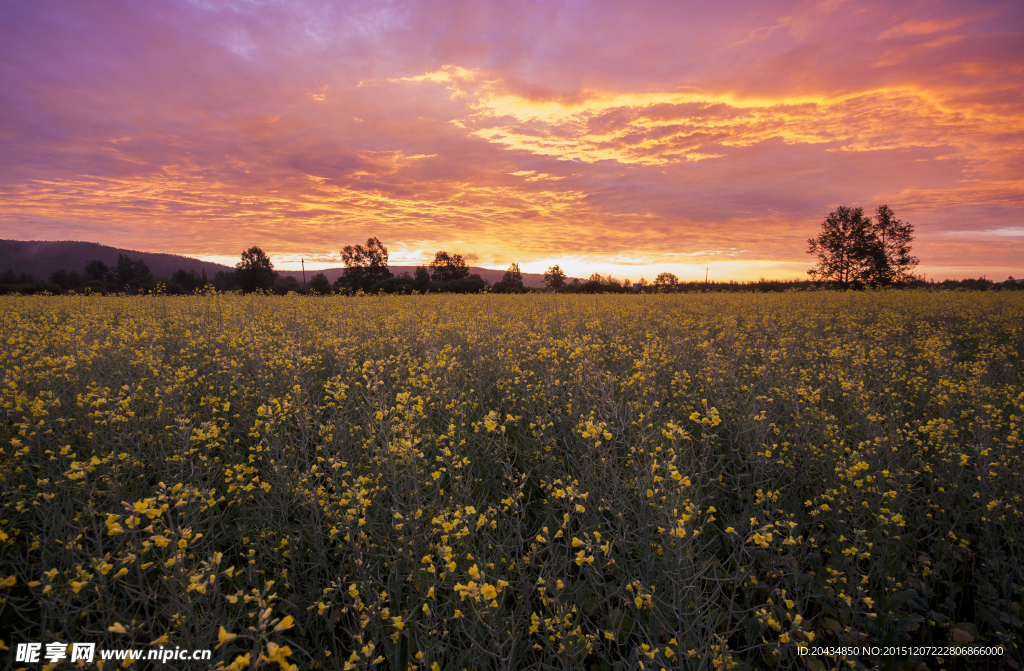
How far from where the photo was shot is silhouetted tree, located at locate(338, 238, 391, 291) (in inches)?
2355

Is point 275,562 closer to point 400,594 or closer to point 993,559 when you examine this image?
point 400,594

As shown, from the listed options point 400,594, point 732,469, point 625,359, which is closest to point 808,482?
point 732,469

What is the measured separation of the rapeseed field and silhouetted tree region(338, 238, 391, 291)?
4432 centimetres

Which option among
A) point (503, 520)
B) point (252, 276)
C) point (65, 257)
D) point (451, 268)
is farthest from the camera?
point (65, 257)

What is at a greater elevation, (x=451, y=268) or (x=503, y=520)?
(x=451, y=268)

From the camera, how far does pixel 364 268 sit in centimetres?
6675

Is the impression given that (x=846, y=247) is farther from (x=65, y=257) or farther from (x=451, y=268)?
(x=65, y=257)

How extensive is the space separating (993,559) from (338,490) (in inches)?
171

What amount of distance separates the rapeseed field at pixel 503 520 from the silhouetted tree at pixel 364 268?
1745 inches

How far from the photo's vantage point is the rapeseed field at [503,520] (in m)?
2.02

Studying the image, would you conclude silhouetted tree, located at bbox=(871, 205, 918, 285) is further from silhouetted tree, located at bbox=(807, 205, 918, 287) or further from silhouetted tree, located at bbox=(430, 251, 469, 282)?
silhouetted tree, located at bbox=(430, 251, 469, 282)

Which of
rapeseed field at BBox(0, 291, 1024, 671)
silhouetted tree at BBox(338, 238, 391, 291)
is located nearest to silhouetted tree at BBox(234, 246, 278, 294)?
silhouetted tree at BBox(338, 238, 391, 291)

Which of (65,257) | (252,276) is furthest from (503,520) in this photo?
(65,257)

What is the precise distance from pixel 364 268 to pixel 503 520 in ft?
228
